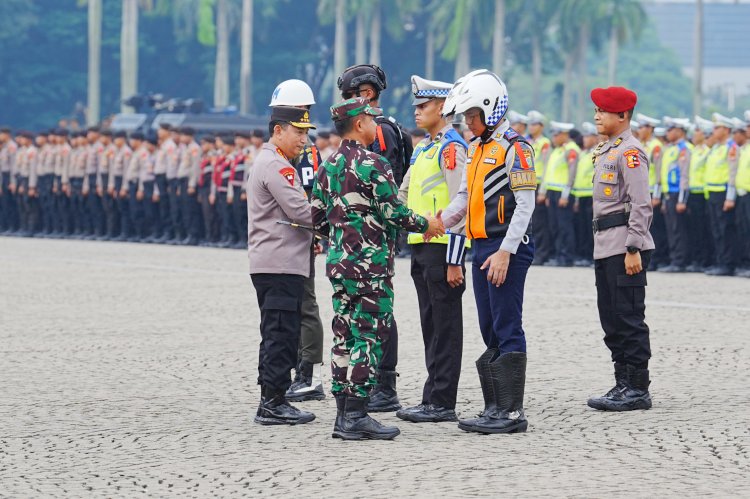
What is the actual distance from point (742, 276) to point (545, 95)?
331ft

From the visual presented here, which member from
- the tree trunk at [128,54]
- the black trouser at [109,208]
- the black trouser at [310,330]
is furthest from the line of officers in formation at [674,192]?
the tree trunk at [128,54]

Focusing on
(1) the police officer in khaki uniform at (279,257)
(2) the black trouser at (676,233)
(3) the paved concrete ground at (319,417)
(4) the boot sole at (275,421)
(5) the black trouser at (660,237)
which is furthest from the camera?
(5) the black trouser at (660,237)

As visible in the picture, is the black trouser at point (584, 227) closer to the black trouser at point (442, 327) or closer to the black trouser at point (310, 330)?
the black trouser at point (310, 330)

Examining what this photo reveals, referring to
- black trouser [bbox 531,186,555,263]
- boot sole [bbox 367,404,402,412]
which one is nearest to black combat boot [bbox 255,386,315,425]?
boot sole [bbox 367,404,402,412]

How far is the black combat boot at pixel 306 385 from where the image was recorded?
9586mm

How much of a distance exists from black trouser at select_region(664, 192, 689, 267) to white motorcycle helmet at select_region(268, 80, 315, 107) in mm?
12758

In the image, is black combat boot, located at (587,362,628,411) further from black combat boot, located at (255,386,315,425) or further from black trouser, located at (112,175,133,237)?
black trouser, located at (112,175,133,237)

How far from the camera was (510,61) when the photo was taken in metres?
84.4

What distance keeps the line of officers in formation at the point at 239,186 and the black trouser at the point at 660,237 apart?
19 mm

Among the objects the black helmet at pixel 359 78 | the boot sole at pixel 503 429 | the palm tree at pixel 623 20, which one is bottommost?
the boot sole at pixel 503 429

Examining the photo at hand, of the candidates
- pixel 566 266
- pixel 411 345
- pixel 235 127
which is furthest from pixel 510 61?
pixel 411 345

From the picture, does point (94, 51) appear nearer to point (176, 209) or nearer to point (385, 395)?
point (176, 209)

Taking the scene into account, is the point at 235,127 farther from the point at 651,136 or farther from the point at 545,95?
the point at 545,95

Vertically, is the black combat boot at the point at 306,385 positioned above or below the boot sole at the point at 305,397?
above
